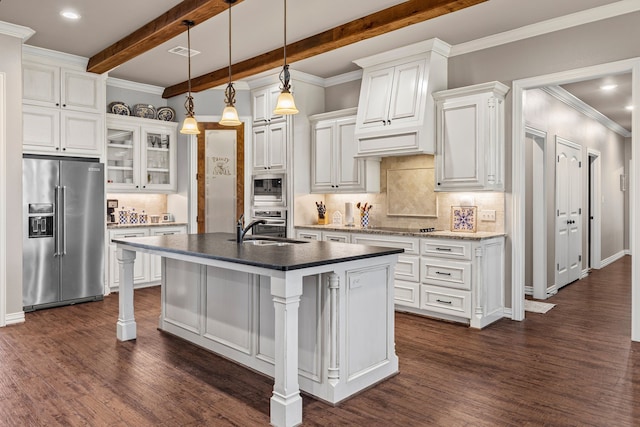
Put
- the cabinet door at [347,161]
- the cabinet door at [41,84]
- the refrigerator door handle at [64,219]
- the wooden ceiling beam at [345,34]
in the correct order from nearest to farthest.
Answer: the wooden ceiling beam at [345,34] < the cabinet door at [41,84] < the refrigerator door handle at [64,219] < the cabinet door at [347,161]

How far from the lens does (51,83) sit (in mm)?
5176

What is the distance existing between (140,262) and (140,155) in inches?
60.0

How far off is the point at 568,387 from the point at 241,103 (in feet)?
16.9

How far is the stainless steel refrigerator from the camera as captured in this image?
4875 millimetres

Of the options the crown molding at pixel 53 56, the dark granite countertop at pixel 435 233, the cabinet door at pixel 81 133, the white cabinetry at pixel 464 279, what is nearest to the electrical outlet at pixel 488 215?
the dark granite countertop at pixel 435 233

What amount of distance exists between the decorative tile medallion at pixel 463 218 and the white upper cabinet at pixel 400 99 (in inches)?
29.2

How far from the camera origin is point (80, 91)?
5.41 meters

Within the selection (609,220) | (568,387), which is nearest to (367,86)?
(568,387)

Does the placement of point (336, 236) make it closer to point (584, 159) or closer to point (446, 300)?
point (446, 300)

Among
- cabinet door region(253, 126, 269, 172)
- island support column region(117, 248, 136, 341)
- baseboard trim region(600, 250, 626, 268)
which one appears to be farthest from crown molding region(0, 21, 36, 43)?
baseboard trim region(600, 250, 626, 268)

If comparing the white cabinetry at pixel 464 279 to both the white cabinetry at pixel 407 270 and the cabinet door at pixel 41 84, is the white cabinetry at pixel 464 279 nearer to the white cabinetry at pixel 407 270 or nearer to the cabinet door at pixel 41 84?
the white cabinetry at pixel 407 270

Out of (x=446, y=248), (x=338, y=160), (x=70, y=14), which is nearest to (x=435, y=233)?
(x=446, y=248)

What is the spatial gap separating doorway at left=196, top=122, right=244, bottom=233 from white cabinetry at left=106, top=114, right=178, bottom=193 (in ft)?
1.65

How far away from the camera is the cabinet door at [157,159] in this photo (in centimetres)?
641
